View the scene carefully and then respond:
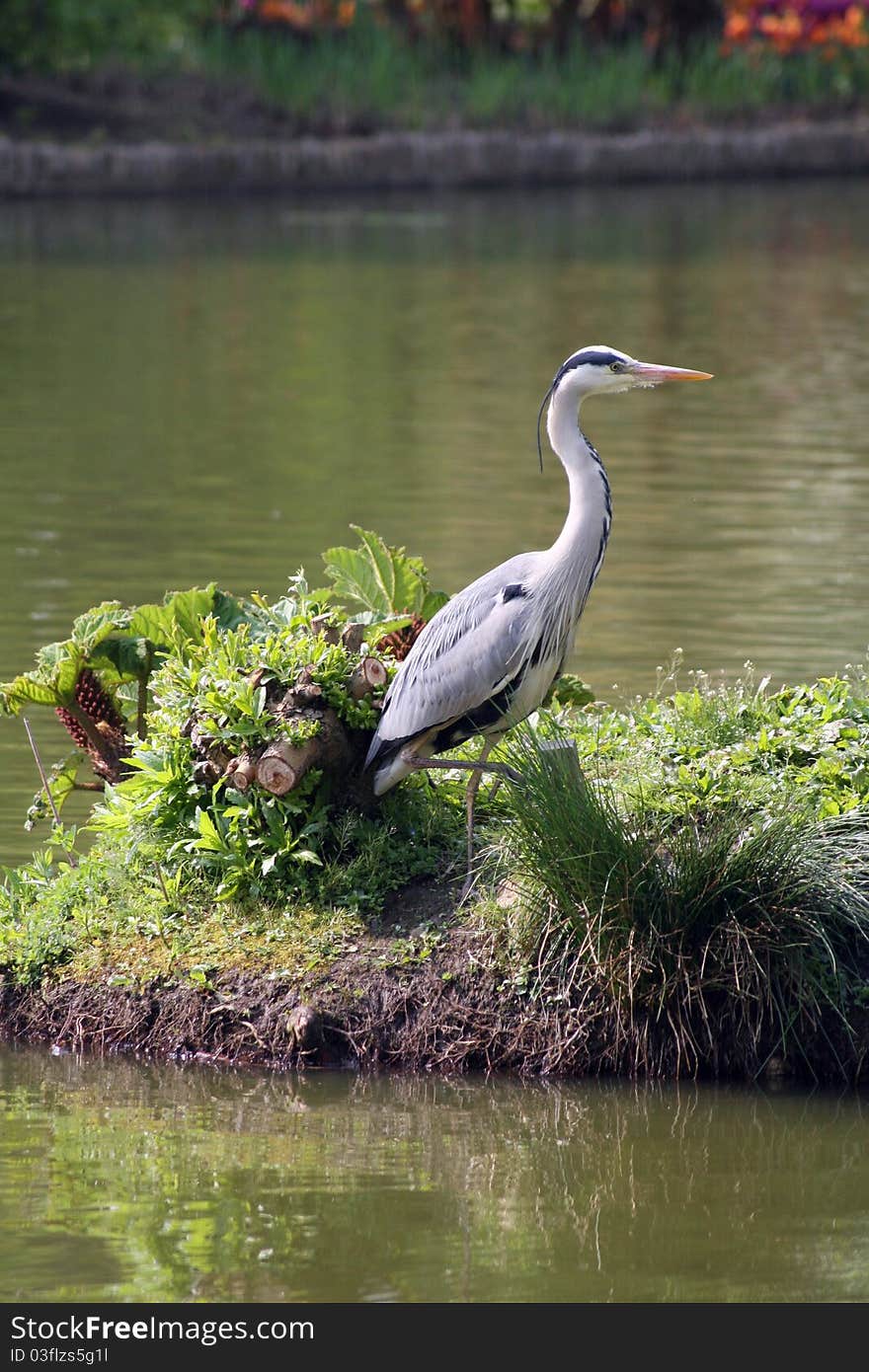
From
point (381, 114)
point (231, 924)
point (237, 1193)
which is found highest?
point (381, 114)

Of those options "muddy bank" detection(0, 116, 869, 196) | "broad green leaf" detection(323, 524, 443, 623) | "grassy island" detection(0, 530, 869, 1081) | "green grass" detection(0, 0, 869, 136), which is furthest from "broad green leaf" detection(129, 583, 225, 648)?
"green grass" detection(0, 0, 869, 136)

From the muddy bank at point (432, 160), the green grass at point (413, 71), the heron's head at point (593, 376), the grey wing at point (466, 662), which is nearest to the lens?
the grey wing at point (466, 662)

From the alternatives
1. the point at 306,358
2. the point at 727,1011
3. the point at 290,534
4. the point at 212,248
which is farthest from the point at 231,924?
the point at 212,248

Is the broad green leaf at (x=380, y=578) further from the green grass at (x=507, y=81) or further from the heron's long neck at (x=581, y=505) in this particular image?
the green grass at (x=507, y=81)

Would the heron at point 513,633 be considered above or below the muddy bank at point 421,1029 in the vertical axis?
above

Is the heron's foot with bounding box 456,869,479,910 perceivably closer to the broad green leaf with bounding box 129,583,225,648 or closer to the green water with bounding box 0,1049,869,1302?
the green water with bounding box 0,1049,869,1302

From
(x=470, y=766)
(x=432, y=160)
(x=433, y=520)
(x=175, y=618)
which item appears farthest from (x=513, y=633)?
(x=432, y=160)

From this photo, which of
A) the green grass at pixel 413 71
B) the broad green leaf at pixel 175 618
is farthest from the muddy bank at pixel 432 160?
the broad green leaf at pixel 175 618

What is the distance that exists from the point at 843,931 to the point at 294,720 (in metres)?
1.56

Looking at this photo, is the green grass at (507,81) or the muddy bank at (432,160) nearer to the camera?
the muddy bank at (432,160)

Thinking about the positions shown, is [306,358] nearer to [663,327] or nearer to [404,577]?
[663,327]

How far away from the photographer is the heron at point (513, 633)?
19.0ft

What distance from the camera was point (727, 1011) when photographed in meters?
5.62

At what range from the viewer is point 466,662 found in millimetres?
5789
